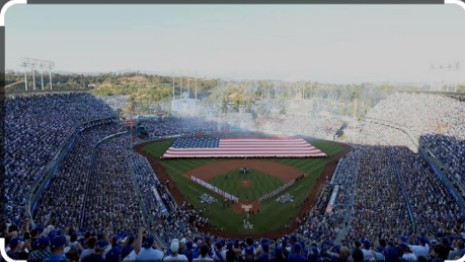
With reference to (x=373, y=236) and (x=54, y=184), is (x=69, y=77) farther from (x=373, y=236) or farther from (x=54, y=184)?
(x=373, y=236)

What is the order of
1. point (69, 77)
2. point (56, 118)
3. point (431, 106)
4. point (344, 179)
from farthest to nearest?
point (69, 77)
point (431, 106)
point (56, 118)
point (344, 179)

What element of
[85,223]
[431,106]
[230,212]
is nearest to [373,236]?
[230,212]

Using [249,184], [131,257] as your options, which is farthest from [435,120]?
[131,257]

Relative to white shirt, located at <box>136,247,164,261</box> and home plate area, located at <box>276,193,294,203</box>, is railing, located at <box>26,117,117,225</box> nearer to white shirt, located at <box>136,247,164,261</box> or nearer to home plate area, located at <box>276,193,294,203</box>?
white shirt, located at <box>136,247,164,261</box>

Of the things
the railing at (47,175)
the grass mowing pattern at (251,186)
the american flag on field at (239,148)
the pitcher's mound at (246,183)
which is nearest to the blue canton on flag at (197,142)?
the american flag on field at (239,148)

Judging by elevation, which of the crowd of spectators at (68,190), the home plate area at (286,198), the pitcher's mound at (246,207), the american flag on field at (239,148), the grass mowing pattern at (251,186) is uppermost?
the crowd of spectators at (68,190)

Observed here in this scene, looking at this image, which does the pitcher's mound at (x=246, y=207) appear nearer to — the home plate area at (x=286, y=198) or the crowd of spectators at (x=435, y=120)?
the home plate area at (x=286, y=198)

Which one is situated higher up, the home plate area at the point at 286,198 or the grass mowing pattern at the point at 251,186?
the grass mowing pattern at the point at 251,186

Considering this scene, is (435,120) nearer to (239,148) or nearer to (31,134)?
(239,148)
